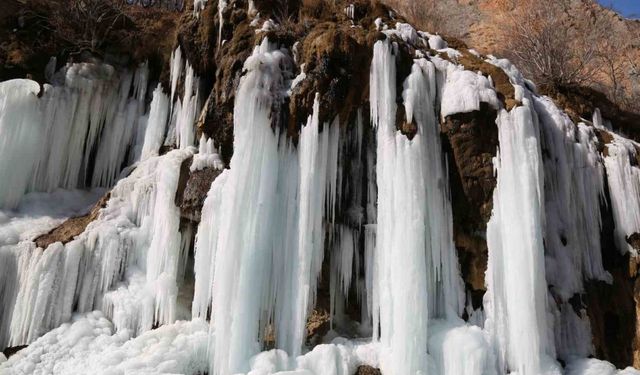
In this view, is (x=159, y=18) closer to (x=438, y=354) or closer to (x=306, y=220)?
(x=306, y=220)

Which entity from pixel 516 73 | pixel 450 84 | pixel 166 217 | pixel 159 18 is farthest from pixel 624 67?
pixel 166 217

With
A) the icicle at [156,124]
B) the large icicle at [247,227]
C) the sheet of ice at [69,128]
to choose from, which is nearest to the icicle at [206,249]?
the large icicle at [247,227]

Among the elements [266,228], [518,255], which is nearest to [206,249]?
[266,228]

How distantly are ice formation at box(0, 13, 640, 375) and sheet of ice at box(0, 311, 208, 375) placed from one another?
23mm

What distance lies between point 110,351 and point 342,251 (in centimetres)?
348

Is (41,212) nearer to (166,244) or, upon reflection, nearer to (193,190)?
(166,244)

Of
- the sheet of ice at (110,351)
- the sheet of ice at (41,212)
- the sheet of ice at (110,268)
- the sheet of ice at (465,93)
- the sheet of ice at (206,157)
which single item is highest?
the sheet of ice at (465,93)

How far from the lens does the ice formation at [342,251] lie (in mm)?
7195

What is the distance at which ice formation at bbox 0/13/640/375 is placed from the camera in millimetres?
7195

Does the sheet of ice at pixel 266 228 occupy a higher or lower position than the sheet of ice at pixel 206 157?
lower

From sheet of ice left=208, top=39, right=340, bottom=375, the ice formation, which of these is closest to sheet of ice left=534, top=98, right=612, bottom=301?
the ice formation

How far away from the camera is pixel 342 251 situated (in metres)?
8.33

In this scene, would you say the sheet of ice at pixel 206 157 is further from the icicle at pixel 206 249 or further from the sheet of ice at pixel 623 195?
the sheet of ice at pixel 623 195

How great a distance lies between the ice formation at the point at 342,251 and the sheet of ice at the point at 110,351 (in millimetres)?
23
